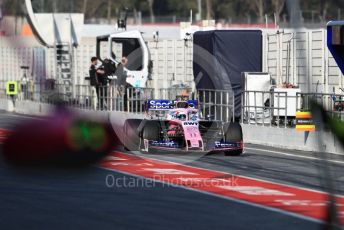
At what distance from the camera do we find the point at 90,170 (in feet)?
7.76

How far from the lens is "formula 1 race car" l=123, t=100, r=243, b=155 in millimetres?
18297

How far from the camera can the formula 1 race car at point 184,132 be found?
18297mm

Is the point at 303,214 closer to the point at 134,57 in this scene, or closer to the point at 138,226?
the point at 138,226

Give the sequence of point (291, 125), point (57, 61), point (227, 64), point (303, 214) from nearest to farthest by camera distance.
Answer: point (57, 61), point (303, 214), point (291, 125), point (227, 64)

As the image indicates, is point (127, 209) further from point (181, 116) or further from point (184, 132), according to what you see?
point (181, 116)

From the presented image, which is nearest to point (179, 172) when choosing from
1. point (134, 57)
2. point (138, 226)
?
point (138, 226)

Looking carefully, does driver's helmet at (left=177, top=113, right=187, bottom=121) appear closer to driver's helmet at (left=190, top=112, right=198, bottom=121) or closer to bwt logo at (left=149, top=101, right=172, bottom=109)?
driver's helmet at (left=190, top=112, right=198, bottom=121)

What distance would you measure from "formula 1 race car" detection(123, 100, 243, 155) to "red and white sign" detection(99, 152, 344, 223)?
886 millimetres

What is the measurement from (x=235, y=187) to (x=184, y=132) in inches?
205

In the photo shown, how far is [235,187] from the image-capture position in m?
13.2

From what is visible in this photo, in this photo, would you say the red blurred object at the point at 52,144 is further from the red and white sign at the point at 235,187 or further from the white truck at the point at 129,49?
the white truck at the point at 129,49

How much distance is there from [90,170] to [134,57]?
1474 inches

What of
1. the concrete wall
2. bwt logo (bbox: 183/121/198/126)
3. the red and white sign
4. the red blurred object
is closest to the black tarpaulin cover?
the concrete wall

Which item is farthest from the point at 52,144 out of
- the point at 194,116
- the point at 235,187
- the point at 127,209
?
the point at 194,116
